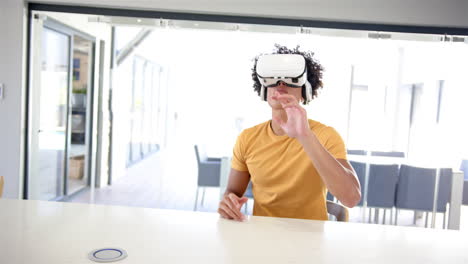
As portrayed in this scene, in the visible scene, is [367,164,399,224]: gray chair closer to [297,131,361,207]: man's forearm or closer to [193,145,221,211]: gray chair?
[193,145,221,211]: gray chair

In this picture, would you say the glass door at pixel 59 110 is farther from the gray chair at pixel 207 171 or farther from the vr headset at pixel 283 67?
the vr headset at pixel 283 67

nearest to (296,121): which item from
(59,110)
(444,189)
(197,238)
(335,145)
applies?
(335,145)

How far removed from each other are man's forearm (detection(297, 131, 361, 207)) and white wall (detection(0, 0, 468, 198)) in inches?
85.9

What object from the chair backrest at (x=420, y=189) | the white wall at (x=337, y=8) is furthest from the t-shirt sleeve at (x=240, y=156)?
the chair backrest at (x=420, y=189)

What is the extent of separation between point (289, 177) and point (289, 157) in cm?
8

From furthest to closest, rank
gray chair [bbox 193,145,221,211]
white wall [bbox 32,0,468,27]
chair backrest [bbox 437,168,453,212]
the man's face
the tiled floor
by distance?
the tiled floor → gray chair [bbox 193,145,221,211] → chair backrest [bbox 437,168,453,212] → white wall [bbox 32,0,468,27] → the man's face

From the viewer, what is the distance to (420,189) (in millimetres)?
3689

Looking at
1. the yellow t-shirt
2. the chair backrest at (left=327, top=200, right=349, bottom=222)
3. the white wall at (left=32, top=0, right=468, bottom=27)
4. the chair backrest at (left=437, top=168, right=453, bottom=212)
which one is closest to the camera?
the yellow t-shirt

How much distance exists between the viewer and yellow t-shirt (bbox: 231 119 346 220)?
1459mm

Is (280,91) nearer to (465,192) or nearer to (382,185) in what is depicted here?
(382,185)

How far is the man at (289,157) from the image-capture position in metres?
1.19

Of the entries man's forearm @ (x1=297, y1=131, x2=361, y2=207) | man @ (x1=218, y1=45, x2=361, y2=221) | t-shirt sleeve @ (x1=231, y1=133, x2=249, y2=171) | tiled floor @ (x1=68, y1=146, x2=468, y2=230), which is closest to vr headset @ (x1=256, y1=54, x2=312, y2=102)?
man @ (x1=218, y1=45, x2=361, y2=221)

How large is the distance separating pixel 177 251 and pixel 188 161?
3.10m

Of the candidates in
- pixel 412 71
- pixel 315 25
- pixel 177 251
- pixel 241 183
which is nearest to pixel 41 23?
pixel 315 25
